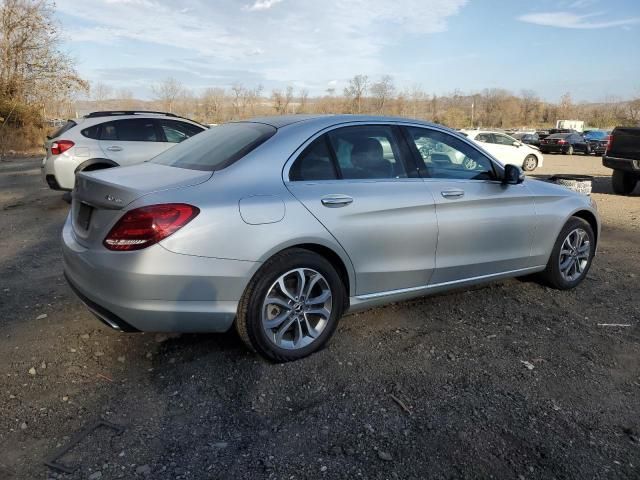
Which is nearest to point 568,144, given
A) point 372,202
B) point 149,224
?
point 372,202

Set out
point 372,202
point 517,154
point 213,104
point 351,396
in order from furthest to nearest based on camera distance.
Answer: point 213,104 < point 517,154 < point 372,202 < point 351,396

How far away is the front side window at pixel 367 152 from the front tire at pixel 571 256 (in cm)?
190

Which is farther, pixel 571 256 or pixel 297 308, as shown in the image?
pixel 571 256

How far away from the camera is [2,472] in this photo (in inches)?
91.3

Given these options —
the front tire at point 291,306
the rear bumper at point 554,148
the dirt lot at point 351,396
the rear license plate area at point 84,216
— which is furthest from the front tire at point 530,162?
the rear license plate area at point 84,216

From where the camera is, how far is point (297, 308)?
332cm

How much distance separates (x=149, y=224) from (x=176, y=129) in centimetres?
725

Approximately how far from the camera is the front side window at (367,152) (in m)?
3.59

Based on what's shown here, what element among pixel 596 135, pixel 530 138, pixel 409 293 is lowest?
pixel 409 293

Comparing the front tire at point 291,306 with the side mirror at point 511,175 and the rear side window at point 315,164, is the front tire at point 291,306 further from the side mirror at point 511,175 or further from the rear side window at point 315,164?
the side mirror at point 511,175

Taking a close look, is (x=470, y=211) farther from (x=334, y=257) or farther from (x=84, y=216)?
(x=84, y=216)

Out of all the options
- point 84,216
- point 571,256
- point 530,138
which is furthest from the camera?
point 530,138

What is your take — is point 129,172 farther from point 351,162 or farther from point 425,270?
point 425,270

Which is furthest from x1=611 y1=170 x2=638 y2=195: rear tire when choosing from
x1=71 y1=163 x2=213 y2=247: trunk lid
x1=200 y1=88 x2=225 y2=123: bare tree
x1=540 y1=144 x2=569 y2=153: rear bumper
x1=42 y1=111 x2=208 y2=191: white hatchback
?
x1=200 y1=88 x2=225 y2=123: bare tree
